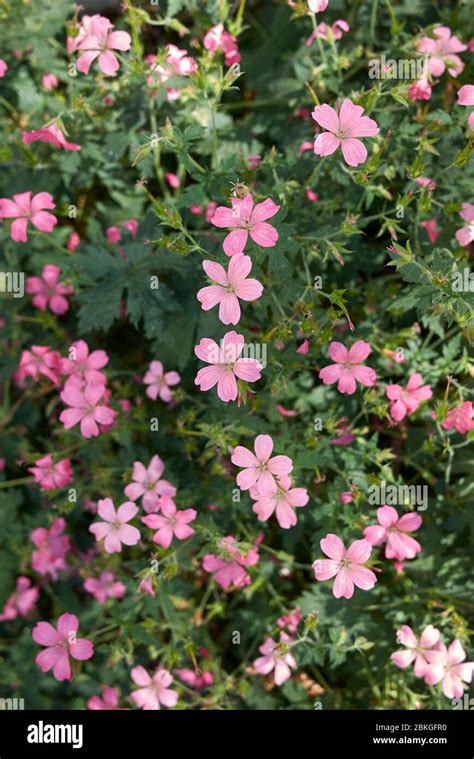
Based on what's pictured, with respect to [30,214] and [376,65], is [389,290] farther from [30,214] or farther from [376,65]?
[30,214]

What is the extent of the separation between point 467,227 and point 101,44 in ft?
4.20

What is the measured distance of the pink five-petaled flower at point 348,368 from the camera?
198 cm

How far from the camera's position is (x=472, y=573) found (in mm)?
2229

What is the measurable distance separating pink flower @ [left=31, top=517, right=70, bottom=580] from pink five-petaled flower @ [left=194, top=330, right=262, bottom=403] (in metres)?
1.15

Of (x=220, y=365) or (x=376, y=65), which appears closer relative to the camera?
(x=220, y=365)

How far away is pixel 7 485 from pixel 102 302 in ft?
3.07

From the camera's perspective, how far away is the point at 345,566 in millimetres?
1899

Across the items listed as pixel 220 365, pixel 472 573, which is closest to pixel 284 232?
pixel 220 365

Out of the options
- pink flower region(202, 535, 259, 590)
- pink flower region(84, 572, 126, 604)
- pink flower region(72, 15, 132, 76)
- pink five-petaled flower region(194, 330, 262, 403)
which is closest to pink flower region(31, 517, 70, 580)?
pink flower region(84, 572, 126, 604)


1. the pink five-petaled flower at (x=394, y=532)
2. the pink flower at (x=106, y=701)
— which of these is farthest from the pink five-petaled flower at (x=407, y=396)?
the pink flower at (x=106, y=701)

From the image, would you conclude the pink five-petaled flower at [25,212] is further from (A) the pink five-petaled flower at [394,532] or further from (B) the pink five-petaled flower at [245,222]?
(A) the pink five-petaled flower at [394,532]

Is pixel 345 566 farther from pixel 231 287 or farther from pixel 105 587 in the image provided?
pixel 105 587

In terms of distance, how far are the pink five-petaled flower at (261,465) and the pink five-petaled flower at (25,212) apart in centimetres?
103

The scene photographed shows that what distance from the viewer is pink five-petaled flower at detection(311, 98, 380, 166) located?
171cm
